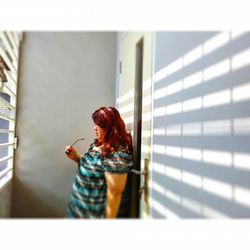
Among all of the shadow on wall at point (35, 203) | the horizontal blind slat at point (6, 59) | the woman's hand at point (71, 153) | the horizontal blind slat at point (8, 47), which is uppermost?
the horizontal blind slat at point (8, 47)

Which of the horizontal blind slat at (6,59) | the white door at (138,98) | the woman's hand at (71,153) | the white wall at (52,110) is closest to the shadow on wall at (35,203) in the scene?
the white wall at (52,110)

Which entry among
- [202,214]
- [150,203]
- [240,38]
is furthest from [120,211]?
[240,38]

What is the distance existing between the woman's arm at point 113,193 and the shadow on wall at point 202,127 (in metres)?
→ 0.11

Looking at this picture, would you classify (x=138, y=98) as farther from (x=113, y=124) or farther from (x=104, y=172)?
(x=104, y=172)

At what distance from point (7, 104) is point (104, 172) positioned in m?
0.37

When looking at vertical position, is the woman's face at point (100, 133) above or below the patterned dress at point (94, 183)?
above

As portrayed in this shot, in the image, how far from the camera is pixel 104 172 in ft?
2.82

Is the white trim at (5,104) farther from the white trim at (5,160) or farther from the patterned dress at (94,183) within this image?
the patterned dress at (94,183)

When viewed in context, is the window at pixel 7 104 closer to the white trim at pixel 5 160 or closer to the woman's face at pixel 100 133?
the white trim at pixel 5 160

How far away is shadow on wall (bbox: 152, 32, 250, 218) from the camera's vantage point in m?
0.87

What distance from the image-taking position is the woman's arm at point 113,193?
33.7 inches

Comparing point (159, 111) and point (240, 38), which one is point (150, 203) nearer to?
point (159, 111)

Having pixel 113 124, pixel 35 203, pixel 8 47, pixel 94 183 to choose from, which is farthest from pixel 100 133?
pixel 8 47

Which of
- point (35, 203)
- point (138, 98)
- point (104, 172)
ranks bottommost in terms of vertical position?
point (35, 203)
